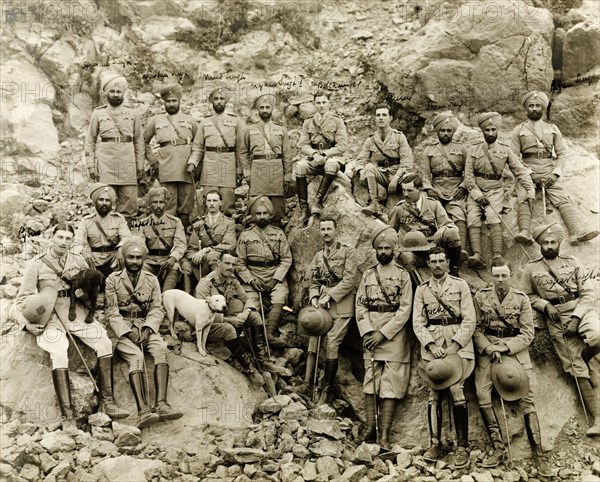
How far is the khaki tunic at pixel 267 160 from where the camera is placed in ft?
39.3

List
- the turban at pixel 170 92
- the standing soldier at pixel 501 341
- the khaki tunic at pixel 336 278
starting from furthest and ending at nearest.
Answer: the turban at pixel 170 92 → the khaki tunic at pixel 336 278 → the standing soldier at pixel 501 341

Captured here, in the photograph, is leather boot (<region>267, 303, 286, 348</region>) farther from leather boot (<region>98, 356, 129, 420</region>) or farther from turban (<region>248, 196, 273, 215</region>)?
leather boot (<region>98, 356, 129, 420</region>)

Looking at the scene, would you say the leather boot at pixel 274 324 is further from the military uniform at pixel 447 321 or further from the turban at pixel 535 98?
the turban at pixel 535 98

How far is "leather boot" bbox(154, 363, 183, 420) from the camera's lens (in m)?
9.20

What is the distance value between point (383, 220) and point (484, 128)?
2139 millimetres

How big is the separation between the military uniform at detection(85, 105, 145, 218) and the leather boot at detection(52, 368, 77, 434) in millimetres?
3406

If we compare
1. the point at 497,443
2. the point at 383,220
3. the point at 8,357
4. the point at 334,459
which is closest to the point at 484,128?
the point at 383,220

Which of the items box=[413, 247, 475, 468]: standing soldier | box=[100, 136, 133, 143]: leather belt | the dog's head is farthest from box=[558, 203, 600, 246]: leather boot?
box=[100, 136, 133, 143]: leather belt

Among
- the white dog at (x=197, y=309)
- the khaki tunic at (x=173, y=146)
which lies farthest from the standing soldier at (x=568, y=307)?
the khaki tunic at (x=173, y=146)

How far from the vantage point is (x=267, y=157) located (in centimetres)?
1200

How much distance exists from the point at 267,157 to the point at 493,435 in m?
5.44

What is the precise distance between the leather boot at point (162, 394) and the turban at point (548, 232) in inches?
209

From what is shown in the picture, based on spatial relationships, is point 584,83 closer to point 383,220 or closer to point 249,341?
point 383,220

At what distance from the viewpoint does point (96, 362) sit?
9.66 metres
